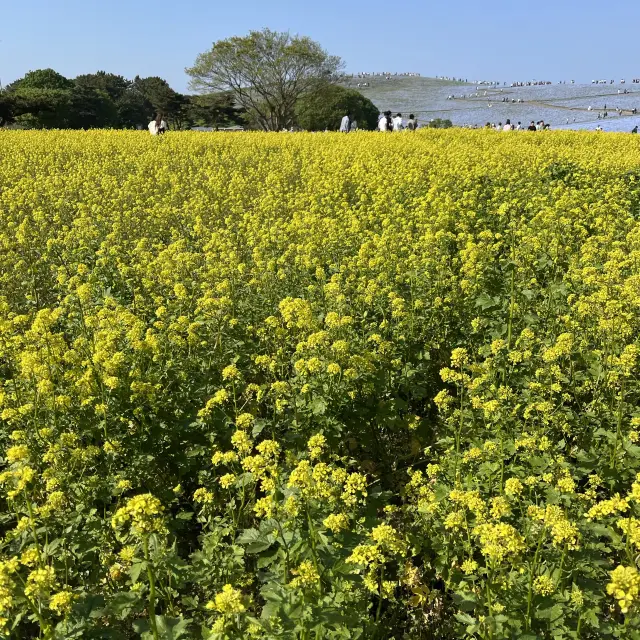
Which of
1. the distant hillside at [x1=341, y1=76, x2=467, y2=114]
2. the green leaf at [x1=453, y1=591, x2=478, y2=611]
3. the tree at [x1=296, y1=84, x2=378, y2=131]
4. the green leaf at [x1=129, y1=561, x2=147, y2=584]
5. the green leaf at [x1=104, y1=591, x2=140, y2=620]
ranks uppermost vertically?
the distant hillside at [x1=341, y1=76, x2=467, y2=114]

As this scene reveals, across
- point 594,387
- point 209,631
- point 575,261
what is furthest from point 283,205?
point 209,631

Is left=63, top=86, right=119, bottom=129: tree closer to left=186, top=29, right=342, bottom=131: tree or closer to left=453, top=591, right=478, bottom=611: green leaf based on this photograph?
left=186, top=29, right=342, bottom=131: tree

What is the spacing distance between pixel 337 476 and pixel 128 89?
8134cm

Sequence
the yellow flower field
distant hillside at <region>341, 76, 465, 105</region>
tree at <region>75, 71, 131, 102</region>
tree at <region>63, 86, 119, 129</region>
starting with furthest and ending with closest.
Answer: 1. distant hillside at <region>341, 76, 465, 105</region>
2. tree at <region>75, 71, 131, 102</region>
3. tree at <region>63, 86, 119, 129</region>
4. the yellow flower field

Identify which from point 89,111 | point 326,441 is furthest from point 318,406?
point 89,111

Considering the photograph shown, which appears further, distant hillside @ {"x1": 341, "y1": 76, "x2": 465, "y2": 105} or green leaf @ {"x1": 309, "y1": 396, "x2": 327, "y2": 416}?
distant hillside @ {"x1": 341, "y1": 76, "x2": 465, "y2": 105}

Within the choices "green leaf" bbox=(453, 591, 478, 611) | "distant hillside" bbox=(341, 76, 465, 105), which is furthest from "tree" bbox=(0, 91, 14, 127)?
"distant hillside" bbox=(341, 76, 465, 105)

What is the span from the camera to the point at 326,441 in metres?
3.29

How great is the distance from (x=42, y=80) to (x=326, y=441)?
198ft

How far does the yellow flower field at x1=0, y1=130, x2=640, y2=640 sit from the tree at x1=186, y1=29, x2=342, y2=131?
128 ft

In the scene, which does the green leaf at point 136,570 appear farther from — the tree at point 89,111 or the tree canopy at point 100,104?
the tree at point 89,111

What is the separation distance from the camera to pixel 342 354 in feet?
11.6

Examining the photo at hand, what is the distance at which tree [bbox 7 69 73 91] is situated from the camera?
51.2 meters

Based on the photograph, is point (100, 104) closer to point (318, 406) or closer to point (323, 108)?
point (323, 108)
